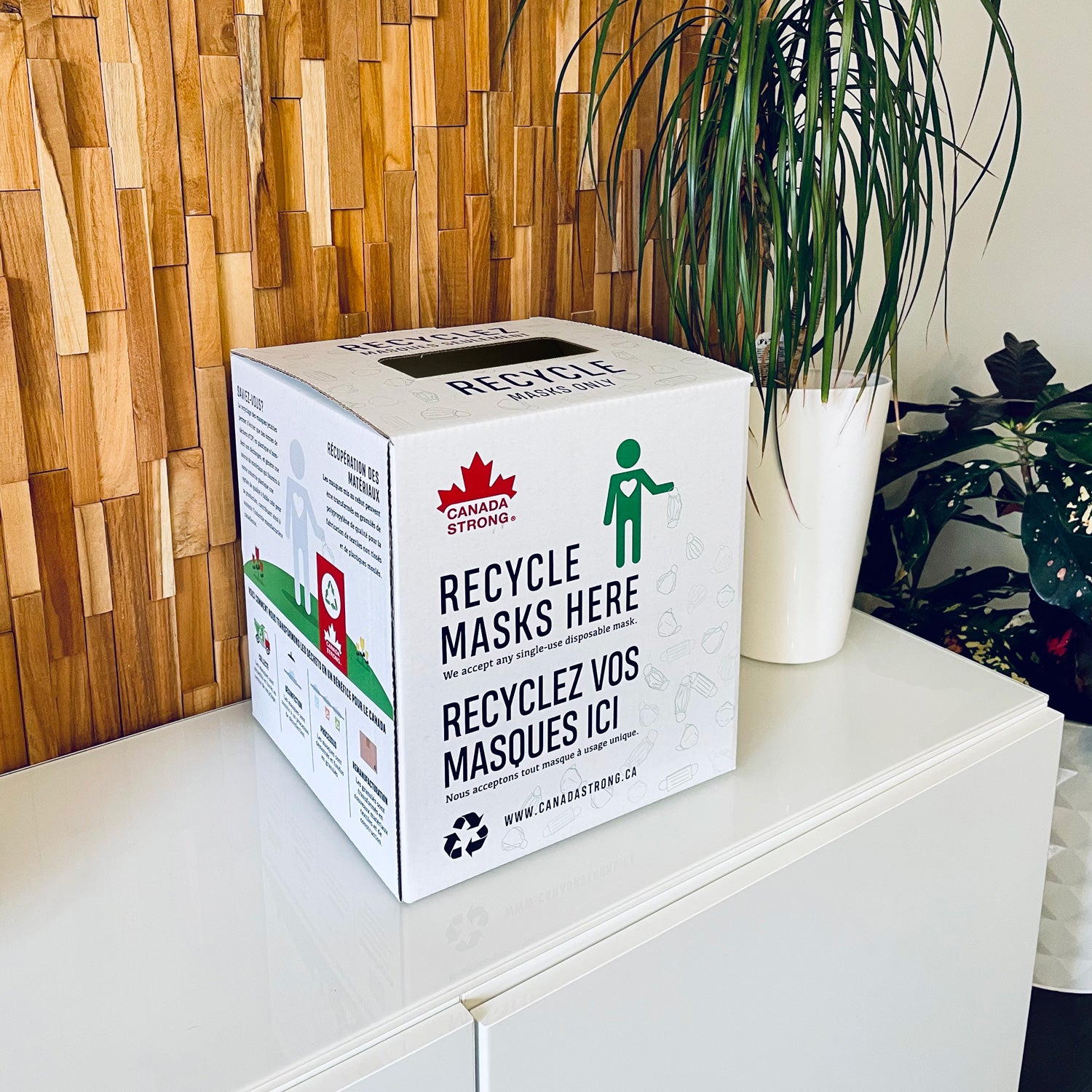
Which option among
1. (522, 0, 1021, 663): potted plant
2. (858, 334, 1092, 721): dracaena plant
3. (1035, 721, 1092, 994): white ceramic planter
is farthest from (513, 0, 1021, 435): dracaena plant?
(1035, 721, 1092, 994): white ceramic planter

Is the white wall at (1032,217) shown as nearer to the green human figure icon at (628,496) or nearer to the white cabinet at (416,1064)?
the green human figure icon at (628,496)

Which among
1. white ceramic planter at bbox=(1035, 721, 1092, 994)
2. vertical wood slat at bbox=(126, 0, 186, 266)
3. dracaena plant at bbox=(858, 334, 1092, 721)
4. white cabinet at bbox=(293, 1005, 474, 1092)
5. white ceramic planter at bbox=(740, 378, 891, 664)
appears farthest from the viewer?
white ceramic planter at bbox=(1035, 721, 1092, 994)

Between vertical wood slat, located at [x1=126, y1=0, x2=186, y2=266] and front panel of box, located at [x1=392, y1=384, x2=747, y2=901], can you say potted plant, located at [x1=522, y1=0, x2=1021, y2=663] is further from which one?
vertical wood slat, located at [x1=126, y1=0, x2=186, y2=266]

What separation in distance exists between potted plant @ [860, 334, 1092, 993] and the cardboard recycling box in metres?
0.48

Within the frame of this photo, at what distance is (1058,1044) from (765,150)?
121 centimetres

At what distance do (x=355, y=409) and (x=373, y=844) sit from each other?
1.10 feet

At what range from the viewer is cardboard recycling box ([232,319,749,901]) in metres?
0.76

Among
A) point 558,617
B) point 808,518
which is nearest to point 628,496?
point 558,617

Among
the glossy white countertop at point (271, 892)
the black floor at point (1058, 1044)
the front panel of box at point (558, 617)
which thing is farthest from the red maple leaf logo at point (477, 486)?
the black floor at point (1058, 1044)

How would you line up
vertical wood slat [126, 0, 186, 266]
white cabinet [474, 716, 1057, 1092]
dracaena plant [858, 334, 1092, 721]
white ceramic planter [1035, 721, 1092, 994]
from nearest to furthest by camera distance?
white cabinet [474, 716, 1057, 1092] → vertical wood slat [126, 0, 186, 266] → dracaena plant [858, 334, 1092, 721] → white ceramic planter [1035, 721, 1092, 994]

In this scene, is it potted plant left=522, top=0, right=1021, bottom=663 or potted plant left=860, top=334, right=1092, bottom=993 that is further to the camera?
potted plant left=860, top=334, right=1092, bottom=993

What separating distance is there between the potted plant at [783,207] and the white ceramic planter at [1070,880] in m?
0.39

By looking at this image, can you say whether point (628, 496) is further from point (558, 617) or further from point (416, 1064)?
point (416, 1064)

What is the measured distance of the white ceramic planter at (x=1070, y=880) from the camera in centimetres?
133
